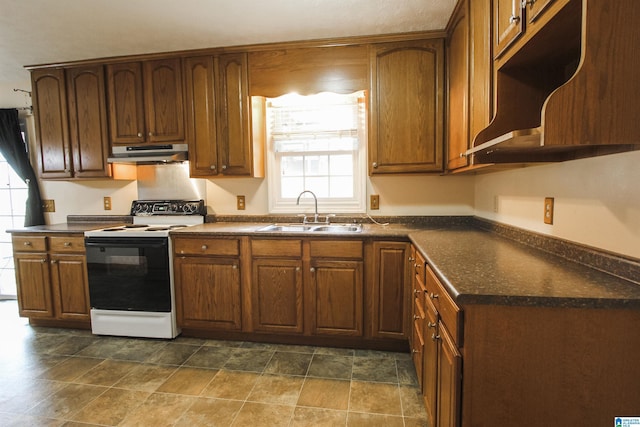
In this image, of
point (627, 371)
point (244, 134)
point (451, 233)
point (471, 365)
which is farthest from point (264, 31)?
point (627, 371)

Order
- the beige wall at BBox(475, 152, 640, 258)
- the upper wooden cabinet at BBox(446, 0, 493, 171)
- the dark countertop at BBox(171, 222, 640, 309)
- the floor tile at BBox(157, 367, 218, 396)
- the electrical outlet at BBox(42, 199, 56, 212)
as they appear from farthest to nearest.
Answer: the electrical outlet at BBox(42, 199, 56, 212)
the floor tile at BBox(157, 367, 218, 396)
the upper wooden cabinet at BBox(446, 0, 493, 171)
the beige wall at BBox(475, 152, 640, 258)
the dark countertop at BBox(171, 222, 640, 309)

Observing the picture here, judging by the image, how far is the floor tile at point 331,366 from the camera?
208cm

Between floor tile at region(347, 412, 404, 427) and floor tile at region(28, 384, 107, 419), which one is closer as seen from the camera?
floor tile at region(347, 412, 404, 427)

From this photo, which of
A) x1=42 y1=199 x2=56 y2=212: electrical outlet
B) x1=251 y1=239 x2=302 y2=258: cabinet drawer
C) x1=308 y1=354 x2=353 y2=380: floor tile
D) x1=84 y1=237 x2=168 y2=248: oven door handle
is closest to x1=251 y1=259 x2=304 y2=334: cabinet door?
x1=251 y1=239 x2=302 y2=258: cabinet drawer

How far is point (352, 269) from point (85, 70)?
9.52 ft

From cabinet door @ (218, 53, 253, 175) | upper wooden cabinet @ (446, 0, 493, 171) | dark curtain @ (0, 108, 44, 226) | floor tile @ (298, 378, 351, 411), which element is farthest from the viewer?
dark curtain @ (0, 108, 44, 226)

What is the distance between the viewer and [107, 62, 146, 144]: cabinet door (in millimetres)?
2785

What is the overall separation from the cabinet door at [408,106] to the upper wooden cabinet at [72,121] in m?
2.40

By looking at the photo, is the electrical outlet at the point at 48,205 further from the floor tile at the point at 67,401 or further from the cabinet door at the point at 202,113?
the floor tile at the point at 67,401

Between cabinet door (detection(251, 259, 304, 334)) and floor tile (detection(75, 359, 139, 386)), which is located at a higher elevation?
cabinet door (detection(251, 259, 304, 334))

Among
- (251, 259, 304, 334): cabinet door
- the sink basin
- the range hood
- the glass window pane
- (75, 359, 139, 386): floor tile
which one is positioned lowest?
(75, 359, 139, 386): floor tile

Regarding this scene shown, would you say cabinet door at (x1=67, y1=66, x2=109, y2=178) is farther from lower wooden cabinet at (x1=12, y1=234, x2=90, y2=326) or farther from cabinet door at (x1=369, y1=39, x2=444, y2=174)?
cabinet door at (x1=369, y1=39, x2=444, y2=174)

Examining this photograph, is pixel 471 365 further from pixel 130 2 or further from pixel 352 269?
pixel 130 2

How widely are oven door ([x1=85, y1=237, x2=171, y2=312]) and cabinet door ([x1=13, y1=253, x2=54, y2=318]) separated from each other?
50 cm
